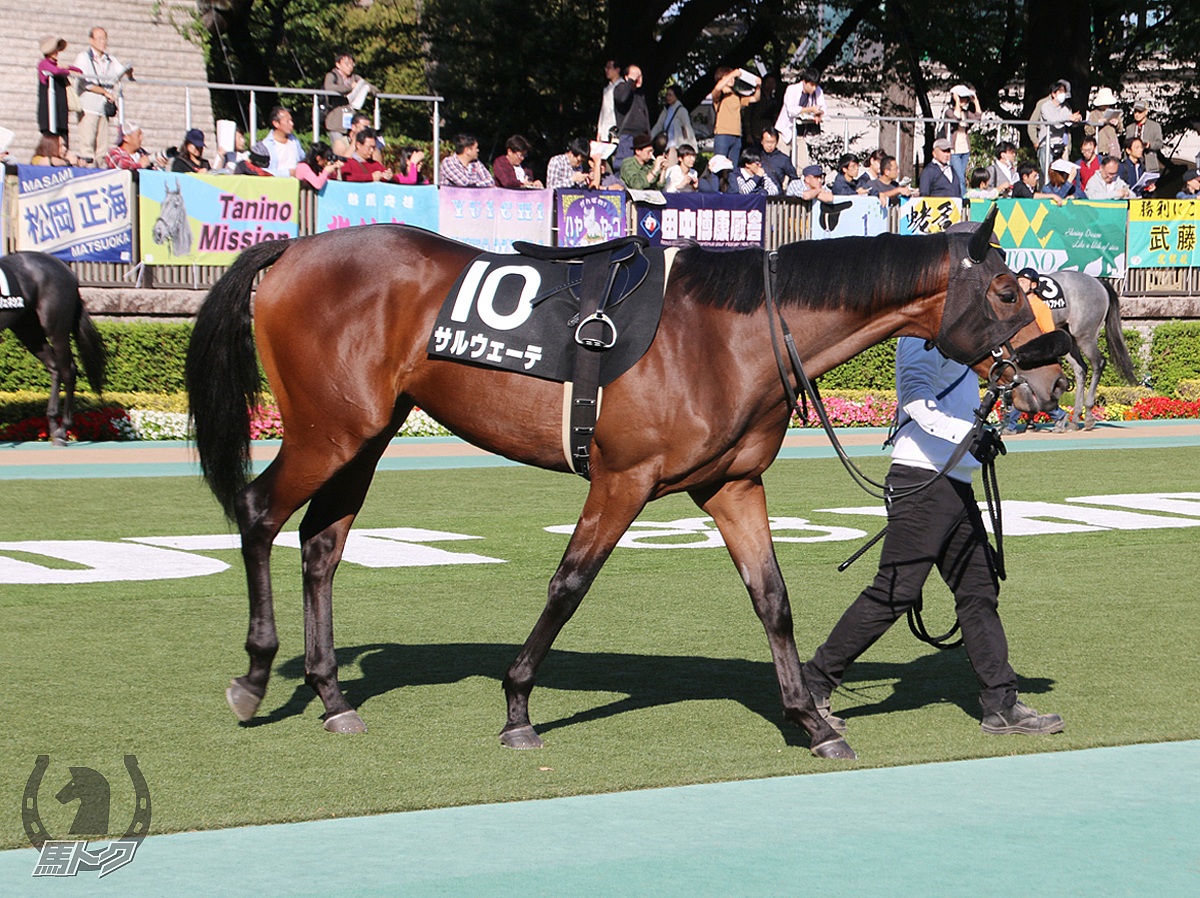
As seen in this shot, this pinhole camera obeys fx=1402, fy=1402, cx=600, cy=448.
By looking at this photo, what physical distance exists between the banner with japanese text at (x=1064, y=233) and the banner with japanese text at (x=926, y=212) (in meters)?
0.34

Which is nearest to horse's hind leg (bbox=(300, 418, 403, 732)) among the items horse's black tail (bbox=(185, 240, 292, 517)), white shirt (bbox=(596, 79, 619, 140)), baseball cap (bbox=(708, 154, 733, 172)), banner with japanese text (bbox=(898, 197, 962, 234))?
horse's black tail (bbox=(185, 240, 292, 517))

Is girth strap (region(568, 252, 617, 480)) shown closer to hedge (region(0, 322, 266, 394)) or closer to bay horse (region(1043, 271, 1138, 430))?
hedge (region(0, 322, 266, 394))

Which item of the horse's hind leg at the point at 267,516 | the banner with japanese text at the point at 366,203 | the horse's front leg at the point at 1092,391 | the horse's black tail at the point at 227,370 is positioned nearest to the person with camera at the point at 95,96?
the banner with japanese text at the point at 366,203

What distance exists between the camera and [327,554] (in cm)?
555

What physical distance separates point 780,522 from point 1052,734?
17.2 feet

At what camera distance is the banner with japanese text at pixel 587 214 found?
18.4 metres

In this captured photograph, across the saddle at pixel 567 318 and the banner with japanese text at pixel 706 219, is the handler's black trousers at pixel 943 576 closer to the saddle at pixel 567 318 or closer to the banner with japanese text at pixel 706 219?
the saddle at pixel 567 318

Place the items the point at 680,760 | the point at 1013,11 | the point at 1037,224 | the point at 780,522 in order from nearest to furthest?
the point at 680,760, the point at 780,522, the point at 1037,224, the point at 1013,11

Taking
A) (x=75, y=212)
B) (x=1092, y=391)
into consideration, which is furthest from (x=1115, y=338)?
(x=75, y=212)

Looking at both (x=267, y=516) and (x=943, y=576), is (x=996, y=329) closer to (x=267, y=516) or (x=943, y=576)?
(x=943, y=576)

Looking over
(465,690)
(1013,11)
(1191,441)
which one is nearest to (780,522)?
(465,690)

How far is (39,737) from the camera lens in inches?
191

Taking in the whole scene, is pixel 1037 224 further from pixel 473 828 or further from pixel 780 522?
pixel 473 828

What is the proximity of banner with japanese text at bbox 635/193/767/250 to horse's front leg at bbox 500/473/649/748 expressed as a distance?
1337cm
